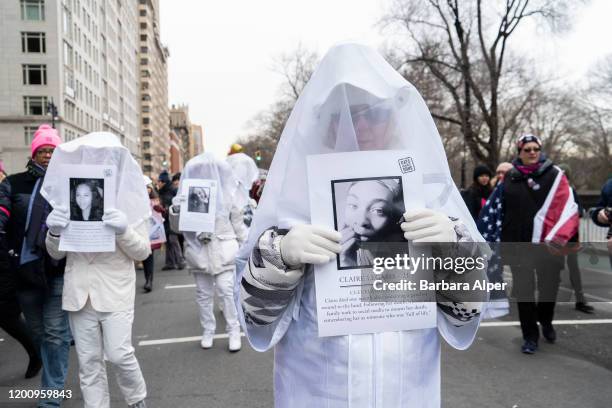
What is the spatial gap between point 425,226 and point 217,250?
3942 mm

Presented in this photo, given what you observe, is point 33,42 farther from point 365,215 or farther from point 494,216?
point 365,215

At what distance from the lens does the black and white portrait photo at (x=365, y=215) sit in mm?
1463

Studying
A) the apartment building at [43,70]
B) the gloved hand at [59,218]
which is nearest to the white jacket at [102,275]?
the gloved hand at [59,218]

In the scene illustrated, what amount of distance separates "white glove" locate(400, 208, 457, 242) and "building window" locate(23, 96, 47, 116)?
50880 millimetres

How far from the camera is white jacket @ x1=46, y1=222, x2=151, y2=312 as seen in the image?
10.2 ft

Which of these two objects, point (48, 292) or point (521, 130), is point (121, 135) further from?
point (48, 292)

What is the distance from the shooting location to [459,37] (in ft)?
70.2

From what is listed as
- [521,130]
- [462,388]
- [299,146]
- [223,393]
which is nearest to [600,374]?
[462,388]

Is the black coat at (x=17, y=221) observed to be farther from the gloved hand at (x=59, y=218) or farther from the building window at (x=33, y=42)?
the building window at (x=33, y=42)

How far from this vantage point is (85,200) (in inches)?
119

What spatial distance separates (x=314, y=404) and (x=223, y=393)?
2565 millimetres

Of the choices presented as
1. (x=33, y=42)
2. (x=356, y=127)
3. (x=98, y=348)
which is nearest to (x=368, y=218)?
(x=356, y=127)

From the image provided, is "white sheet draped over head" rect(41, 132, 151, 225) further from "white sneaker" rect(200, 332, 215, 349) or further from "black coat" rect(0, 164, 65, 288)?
"white sneaker" rect(200, 332, 215, 349)

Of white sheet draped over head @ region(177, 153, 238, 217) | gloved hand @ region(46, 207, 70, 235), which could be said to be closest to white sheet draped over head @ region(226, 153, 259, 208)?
white sheet draped over head @ region(177, 153, 238, 217)
